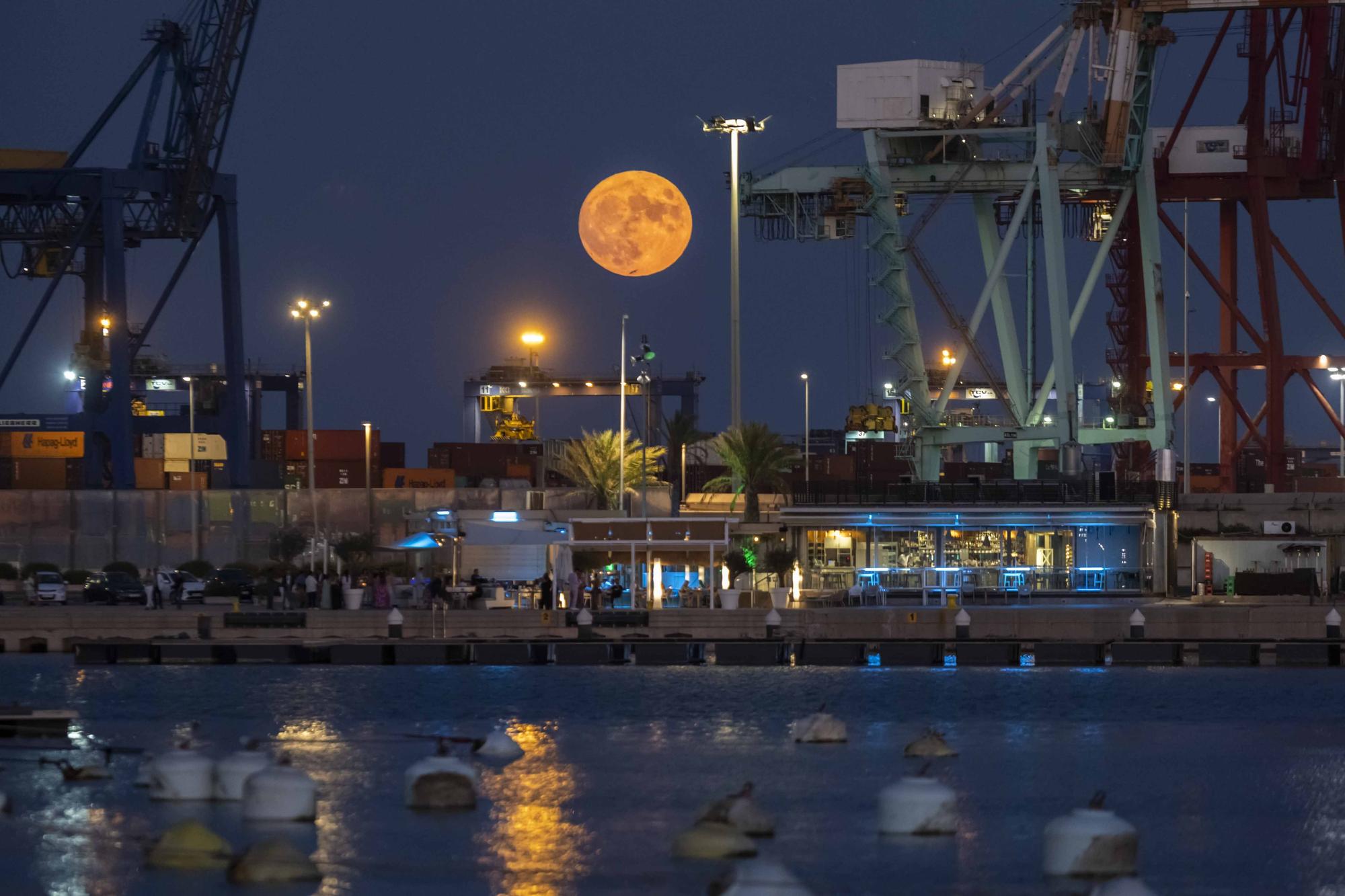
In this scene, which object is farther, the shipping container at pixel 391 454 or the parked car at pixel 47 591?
the shipping container at pixel 391 454

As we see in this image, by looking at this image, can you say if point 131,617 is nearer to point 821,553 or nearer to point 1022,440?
point 821,553

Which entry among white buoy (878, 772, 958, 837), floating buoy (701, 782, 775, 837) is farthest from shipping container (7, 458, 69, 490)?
white buoy (878, 772, 958, 837)

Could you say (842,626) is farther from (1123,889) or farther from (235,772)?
(1123,889)

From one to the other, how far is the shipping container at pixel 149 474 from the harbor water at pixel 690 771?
35.9m

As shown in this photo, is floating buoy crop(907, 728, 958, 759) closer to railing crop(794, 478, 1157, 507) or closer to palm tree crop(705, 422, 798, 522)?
railing crop(794, 478, 1157, 507)

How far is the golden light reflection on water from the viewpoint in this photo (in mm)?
21672

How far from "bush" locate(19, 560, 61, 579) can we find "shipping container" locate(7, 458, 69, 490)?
16629mm

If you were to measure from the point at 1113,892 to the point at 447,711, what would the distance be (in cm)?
2212

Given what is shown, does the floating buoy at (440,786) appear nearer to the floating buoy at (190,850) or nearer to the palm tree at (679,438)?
the floating buoy at (190,850)

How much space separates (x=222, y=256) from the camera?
270ft

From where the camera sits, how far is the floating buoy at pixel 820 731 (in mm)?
33875

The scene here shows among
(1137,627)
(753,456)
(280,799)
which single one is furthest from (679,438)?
(280,799)

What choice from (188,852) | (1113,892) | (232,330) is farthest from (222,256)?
(1113,892)

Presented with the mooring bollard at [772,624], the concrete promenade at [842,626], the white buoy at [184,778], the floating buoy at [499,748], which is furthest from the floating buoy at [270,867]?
the mooring bollard at [772,624]
